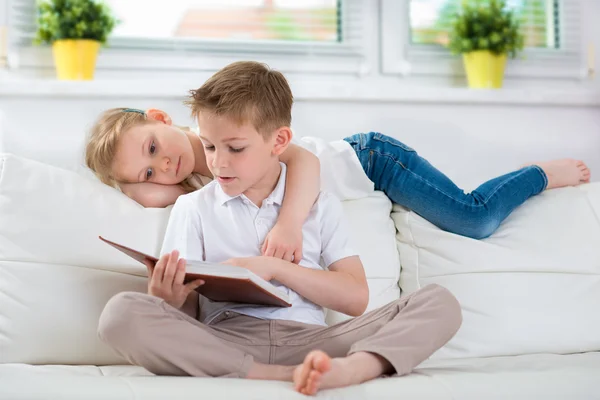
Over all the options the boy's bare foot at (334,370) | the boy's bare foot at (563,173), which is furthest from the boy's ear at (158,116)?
the boy's bare foot at (563,173)

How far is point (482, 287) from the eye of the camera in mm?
1854

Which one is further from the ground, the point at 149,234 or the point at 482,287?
the point at 149,234

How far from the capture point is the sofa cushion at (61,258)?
1566 mm

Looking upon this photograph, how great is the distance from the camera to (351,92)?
2465mm

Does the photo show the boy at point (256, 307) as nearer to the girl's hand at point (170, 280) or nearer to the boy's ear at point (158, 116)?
the girl's hand at point (170, 280)

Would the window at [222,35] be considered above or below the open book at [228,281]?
above

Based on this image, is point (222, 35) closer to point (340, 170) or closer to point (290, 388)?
point (340, 170)

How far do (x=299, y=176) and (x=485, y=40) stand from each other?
1.22m

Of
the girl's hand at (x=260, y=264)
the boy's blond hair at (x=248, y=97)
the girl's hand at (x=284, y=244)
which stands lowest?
the girl's hand at (x=260, y=264)

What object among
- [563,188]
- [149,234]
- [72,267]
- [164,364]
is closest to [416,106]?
[563,188]

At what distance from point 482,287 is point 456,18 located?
1.24 m

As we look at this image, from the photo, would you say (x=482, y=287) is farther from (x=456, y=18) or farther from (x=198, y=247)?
(x=456, y=18)

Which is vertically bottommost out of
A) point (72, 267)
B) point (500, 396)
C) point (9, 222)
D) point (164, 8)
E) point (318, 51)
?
point (500, 396)

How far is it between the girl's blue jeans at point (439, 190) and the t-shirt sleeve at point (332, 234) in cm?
37
